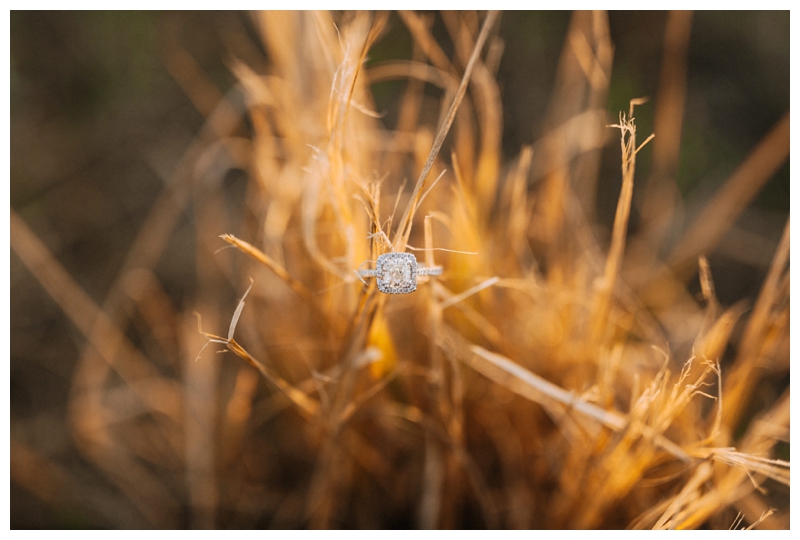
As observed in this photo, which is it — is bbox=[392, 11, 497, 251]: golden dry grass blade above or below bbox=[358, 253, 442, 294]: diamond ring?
above

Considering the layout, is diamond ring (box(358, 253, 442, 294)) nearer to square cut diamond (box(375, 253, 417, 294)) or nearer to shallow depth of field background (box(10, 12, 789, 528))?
square cut diamond (box(375, 253, 417, 294))

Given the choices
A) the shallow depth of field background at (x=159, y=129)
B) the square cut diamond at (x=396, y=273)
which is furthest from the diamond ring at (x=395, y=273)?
the shallow depth of field background at (x=159, y=129)

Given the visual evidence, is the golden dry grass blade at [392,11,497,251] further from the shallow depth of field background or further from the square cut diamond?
the shallow depth of field background

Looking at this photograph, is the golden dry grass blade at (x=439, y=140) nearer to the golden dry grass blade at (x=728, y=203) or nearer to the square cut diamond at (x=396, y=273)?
the square cut diamond at (x=396, y=273)

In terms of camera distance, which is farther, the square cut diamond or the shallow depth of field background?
the shallow depth of field background

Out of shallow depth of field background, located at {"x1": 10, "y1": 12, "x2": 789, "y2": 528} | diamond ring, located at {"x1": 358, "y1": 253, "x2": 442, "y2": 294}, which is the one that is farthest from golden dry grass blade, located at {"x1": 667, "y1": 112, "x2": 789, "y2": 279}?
diamond ring, located at {"x1": 358, "y1": 253, "x2": 442, "y2": 294}

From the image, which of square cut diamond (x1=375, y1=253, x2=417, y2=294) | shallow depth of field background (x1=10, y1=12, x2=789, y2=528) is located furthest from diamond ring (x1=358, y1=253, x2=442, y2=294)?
shallow depth of field background (x1=10, y1=12, x2=789, y2=528)
